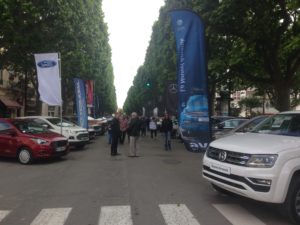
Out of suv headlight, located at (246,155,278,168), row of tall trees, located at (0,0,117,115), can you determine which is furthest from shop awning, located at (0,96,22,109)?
suv headlight, located at (246,155,278,168)

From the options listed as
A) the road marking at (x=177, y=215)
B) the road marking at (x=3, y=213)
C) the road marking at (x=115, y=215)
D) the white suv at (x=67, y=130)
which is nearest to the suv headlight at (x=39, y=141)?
the white suv at (x=67, y=130)

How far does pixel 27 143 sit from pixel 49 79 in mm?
4894

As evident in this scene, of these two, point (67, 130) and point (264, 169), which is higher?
point (67, 130)

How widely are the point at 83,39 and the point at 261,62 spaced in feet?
39.7

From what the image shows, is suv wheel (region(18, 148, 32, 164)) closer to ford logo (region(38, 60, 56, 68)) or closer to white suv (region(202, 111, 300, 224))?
ford logo (region(38, 60, 56, 68))

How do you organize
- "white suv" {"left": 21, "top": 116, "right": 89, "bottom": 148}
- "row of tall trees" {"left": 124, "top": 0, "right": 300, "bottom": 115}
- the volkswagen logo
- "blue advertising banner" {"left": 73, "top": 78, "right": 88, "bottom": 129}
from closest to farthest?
the volkswagen logo < "row of tall trees" {"left": 124, "top": 0, "right": 300, "bottom": 115} < "white suv" {"left": 21, "top": 116, "right": 89, "bottom": 148} < "blue advertising banner" {"left": 73, "top": 78, "right": 88, "bottom": 129}

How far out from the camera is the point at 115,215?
7422mm

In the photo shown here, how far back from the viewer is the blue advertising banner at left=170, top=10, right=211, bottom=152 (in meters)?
13.6

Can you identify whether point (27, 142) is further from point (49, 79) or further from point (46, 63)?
point (46, 63)

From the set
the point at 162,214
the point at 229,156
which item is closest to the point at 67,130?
the point at 162,214

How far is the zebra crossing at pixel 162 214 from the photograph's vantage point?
23.0 feet

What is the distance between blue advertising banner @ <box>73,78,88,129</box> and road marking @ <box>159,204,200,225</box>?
690 inches

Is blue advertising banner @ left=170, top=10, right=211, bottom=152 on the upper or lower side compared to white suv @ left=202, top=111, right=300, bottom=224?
upper

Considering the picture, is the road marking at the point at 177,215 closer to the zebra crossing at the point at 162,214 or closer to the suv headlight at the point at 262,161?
the zebra crossing at the point at 162,214
